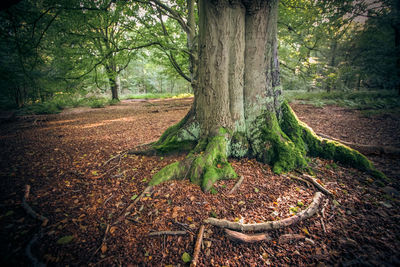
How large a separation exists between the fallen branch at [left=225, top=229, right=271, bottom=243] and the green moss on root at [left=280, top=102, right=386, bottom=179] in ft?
8.09

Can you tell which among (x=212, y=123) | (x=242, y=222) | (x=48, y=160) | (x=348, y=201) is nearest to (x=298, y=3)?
(x=212, y=123)

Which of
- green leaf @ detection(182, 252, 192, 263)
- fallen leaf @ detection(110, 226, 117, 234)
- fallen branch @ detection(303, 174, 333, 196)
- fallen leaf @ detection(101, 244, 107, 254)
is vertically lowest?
green leaf @ detection(182, 252, 192, 263)

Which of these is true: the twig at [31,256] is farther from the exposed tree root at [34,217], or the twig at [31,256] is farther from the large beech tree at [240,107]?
the large beech tree at [240,107]

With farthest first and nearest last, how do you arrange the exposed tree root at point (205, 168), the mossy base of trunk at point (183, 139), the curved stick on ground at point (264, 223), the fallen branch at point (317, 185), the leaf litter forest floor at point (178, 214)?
1. the mossy base of trunk at point (183, 139)
2. the exposed tree root at point (205, 168)
3. the fallen branch at point (317, 185)
4. the curved stick on ground at point (264, 223)
5. the leaf litter forest floor at point (178, 214)

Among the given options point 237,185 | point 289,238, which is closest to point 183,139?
point 237,185

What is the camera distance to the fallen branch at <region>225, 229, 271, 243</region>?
6.14 ft

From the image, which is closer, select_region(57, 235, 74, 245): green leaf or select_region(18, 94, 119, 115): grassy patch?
select_region(57, 235, 74, 245): green leaf

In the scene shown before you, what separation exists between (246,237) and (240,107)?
2484 millimetres

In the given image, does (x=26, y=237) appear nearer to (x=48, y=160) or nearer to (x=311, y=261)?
(x=48, y=160)

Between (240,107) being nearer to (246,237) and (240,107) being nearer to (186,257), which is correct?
(246,237)

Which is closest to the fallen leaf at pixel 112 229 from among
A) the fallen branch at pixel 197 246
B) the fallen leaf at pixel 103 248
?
the fallen leaf at pixel 103 248

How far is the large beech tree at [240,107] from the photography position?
3.05 m

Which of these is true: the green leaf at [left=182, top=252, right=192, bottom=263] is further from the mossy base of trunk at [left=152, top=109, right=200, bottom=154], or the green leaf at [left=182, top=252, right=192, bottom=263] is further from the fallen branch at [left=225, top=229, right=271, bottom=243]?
the mossy base of trunk at [left=152, top=109, right=200, bottom=154]

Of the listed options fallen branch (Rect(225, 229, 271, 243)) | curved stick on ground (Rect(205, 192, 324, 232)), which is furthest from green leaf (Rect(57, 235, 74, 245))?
fallen branch (Rect(225, 229, 271, 243))
